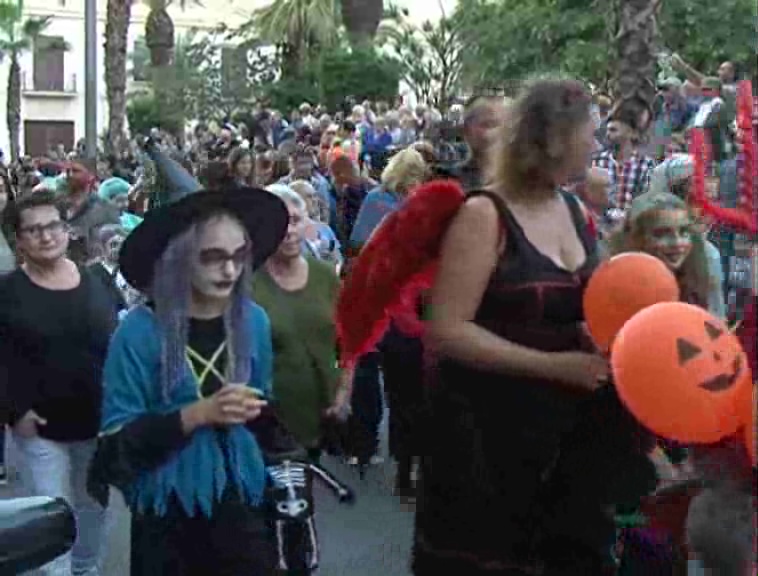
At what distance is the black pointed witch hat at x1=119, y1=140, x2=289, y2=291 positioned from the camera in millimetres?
4344

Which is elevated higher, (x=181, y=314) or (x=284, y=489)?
(x=181, y=314)

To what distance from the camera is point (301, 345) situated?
5.41 meters

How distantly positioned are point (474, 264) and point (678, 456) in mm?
1152

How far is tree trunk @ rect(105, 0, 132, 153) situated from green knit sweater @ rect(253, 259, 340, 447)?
19.9m

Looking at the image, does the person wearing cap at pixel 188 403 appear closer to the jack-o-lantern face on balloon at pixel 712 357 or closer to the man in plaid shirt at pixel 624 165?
the jack-o-lantern face on balloon at pixel 712 357

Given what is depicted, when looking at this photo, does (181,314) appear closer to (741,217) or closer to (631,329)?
(631,329)

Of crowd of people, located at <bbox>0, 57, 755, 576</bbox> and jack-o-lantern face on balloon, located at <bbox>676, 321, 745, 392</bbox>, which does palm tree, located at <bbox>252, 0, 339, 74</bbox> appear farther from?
jack-o-lantern face on balloon, located at <bbox>676, 321, 745, 392</bbox>

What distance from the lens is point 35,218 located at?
5.80 metres

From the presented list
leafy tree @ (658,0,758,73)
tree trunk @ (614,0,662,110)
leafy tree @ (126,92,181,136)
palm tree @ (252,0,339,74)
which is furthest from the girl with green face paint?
leafy tree @ (126,92,181,136)

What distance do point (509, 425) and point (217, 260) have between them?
1032mm

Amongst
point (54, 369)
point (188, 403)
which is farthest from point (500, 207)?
point (54, 369)

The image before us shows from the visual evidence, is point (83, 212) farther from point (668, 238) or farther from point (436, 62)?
point (436, 62)

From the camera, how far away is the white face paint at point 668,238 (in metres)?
5.16

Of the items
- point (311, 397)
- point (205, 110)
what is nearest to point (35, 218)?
point (311, 397)
